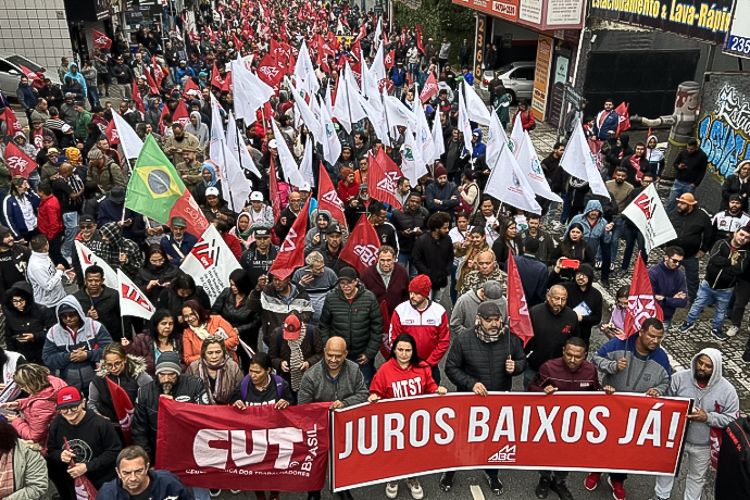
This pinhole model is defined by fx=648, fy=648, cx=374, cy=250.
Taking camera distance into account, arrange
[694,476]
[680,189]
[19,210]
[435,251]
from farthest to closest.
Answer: [680,189] < [19,210] < [435,251] < [694,476]

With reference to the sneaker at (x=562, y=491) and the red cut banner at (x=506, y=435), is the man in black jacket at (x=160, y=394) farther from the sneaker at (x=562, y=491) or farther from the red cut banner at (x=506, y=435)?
the sneaker at (x=562, y=491)

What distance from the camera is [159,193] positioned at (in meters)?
7.80

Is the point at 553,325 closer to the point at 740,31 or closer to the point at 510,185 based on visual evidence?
the point at 510,185

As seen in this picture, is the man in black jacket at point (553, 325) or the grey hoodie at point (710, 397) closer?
the grey hoodie at point (710, 397)

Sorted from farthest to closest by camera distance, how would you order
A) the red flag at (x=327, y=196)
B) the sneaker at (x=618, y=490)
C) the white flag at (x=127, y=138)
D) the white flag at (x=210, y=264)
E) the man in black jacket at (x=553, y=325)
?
the white flag at (x=127, y=138)
the red flag at (x=327, y=196)
the white flag at (x=210, y=264)
the man in black jacket at (x=553, y=325)
the sneaker at (x=618, y=490)

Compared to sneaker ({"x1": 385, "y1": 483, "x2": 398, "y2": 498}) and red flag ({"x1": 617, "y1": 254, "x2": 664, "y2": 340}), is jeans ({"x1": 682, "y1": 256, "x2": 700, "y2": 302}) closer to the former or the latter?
red flag ({"x1": 617, "y1": 254, "x2": 664, "y2": 340})

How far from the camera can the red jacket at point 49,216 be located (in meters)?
8.76

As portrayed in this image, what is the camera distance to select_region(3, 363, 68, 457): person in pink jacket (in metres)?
4.83

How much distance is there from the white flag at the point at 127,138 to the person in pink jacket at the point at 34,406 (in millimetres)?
5194

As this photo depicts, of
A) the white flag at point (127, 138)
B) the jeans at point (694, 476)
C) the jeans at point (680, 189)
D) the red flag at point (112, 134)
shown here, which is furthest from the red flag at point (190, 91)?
the jeans at point (694, 476)

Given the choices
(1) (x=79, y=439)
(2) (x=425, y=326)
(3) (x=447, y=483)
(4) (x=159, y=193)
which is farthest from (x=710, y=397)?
(4) (x=159, y=193)

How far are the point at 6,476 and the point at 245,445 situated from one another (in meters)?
1.64

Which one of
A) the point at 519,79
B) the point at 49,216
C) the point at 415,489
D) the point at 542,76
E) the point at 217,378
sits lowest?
the point at 519,79

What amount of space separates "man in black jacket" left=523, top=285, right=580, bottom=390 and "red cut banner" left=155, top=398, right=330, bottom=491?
6.86ft
